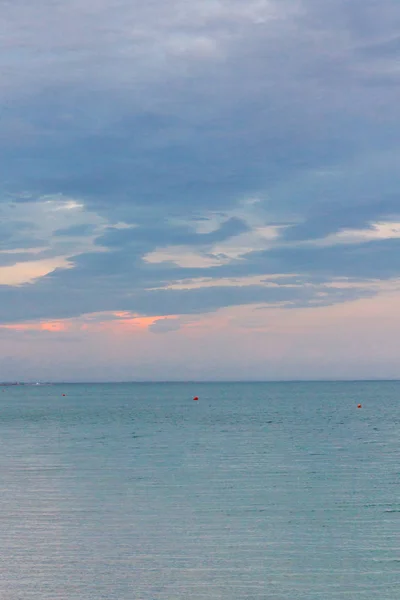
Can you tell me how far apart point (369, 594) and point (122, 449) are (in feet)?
149

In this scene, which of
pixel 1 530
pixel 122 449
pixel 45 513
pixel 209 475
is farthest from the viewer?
pixel 122 449

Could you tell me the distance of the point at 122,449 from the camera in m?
68.6

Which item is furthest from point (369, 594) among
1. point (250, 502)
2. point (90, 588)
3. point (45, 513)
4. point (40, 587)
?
point (45, 513)

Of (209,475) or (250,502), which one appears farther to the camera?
(209,475)

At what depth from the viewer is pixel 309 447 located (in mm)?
69312

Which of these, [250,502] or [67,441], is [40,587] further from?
[67,441]

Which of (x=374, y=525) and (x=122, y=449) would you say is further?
(x=122, y=449)

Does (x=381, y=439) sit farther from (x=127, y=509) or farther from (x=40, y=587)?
(x=40, y=587)

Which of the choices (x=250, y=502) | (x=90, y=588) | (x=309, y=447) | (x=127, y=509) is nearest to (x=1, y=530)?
(x=127, y=509)

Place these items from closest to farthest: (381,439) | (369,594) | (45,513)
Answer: (369,594)
(45,513)
(381,439)

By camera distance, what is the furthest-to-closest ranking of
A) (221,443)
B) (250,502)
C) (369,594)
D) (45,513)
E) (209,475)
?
(221,443), (209,475), (250,502), (45,513), (369,594)

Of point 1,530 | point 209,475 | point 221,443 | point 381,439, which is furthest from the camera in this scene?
point 381,439

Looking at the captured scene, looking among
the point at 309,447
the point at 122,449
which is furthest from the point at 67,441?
the point at 309,447

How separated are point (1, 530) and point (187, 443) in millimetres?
41710
